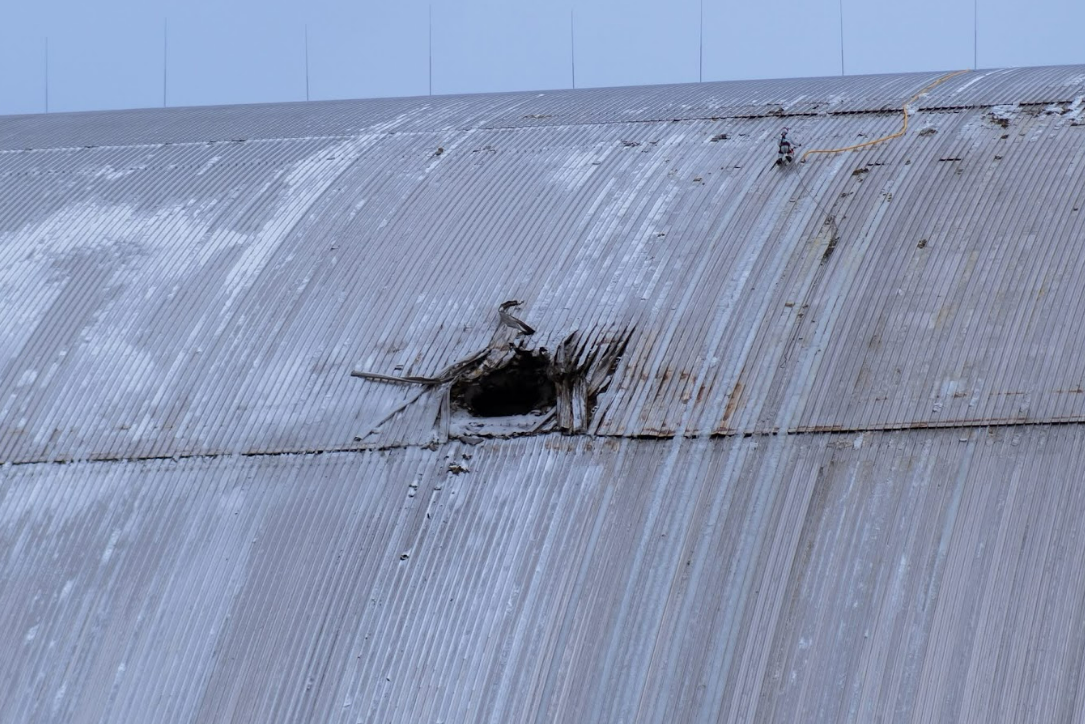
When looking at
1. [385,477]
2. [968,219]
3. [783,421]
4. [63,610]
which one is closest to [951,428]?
Result: [783,421]

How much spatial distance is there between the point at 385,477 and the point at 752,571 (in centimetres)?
287

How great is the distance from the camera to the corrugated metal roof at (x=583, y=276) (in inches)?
409

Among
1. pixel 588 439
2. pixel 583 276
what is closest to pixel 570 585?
pixel 588 439

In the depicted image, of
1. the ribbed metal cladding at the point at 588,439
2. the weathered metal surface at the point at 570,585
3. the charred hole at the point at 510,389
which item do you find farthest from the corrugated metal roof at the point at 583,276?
the weathered metal surface at the point at 570,585

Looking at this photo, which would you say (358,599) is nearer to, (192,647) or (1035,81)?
(192,647)

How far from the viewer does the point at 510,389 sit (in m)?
11.1

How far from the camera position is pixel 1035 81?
13578 millimetres

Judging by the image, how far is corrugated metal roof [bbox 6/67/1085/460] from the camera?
1038cm

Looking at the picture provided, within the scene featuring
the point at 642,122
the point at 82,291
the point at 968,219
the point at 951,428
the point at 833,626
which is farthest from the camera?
the point at 642,122

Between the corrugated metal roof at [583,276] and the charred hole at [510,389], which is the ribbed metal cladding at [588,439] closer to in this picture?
the corrugated metal roof at [583,276]

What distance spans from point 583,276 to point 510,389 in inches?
52.7

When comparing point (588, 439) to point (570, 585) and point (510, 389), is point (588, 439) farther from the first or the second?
point (570, 585)

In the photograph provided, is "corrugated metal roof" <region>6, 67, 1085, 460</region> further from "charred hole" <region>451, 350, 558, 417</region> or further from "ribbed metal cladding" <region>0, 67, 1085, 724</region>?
"charred hole" <region>451, 350, 558, 417</region>

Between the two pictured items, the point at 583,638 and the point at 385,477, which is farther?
the point at 385,477
